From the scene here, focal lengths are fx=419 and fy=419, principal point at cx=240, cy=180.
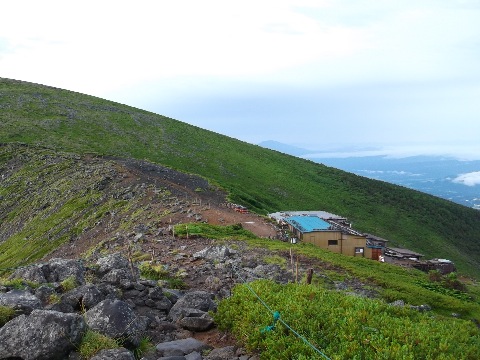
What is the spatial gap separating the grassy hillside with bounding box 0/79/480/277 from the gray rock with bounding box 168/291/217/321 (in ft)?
120

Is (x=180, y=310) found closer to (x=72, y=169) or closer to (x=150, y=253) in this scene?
(x=150, y=253)

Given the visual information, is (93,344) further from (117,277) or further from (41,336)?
(117,277)

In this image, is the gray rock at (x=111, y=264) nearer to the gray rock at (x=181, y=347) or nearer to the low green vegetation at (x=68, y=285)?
the low green vegetation at (x=68, y=285)

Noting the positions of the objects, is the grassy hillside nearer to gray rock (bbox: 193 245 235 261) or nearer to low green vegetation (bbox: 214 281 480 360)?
gray rock (bbox: 193 245 235 261)

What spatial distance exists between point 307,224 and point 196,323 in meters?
27.4

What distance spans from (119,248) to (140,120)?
6751 centimetres

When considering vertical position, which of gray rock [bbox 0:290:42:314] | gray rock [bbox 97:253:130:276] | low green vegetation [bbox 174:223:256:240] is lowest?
low green vegetation [bbox 174:223:256:240]

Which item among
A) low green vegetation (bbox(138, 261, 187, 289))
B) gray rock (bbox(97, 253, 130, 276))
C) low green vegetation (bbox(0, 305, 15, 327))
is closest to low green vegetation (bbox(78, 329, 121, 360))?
low green vegetation (bbox(0, 305, 15, 327))

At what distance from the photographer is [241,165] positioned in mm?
75875

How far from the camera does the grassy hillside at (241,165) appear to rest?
63.0 m

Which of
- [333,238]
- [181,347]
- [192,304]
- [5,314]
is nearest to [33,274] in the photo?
[5,314]

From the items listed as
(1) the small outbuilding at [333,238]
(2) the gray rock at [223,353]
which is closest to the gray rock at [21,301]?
(2) the gray rock at [223,353]

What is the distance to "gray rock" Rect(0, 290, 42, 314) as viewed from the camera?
886 cm

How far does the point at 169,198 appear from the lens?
3500 centimetres
